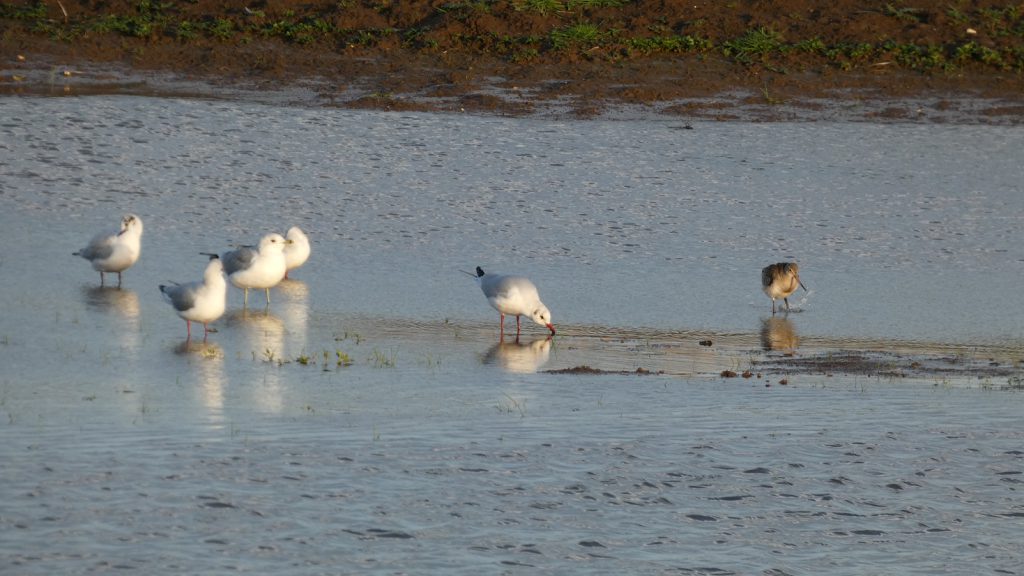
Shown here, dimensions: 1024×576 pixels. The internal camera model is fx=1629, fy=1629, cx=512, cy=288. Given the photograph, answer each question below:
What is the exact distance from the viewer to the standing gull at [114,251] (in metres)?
13.6

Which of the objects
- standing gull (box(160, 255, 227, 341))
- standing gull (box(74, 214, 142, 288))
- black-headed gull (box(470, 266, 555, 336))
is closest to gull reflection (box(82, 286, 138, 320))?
standing gull (box(74, 214, 142, 288))

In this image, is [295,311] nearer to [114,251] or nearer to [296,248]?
[296,248]

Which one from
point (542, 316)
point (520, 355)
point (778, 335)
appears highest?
point (542, 316)

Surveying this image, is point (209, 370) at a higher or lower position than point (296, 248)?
lower

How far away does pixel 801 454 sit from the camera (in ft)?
30.6

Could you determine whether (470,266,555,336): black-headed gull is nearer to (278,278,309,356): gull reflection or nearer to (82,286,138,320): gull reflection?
(278,278,309,356): gull reflection

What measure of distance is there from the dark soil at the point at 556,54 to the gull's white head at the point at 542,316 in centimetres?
969

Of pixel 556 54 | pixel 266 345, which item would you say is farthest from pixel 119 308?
pixel 556 54

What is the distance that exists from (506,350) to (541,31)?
13.3 metres

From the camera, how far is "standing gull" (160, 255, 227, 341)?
463 inches

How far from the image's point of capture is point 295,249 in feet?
47.1

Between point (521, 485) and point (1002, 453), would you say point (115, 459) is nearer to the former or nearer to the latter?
point (521, 485)

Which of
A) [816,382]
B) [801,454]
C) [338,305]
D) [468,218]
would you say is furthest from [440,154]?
[801,454]

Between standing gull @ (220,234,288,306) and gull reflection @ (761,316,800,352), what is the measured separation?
157 inches
